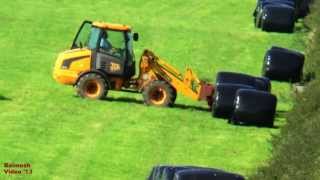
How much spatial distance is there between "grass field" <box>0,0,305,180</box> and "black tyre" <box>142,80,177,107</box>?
0.81ft

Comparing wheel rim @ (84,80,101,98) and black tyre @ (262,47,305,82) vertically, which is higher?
black tyre @ (262,47,305,82)

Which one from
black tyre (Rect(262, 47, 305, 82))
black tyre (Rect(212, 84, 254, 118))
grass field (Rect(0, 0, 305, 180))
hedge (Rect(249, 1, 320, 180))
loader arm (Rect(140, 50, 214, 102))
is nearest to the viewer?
hedge (Rect(249, 1, 320, 180))

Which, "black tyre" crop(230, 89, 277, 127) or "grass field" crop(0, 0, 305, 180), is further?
"black tyre" crop(230, 89, 277, 127)

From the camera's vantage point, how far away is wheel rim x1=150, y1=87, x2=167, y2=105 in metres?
30.6

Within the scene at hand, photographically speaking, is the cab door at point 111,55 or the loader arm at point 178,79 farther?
the cab door at point 111,55

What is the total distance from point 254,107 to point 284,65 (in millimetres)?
8451

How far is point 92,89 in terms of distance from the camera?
31141 mm

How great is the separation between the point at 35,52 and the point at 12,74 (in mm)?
5348

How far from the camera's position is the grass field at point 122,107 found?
980 inches

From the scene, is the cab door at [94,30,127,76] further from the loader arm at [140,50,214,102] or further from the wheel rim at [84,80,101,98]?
the loader arm at [140,50,214,102]

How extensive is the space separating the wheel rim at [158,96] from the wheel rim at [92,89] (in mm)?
1719

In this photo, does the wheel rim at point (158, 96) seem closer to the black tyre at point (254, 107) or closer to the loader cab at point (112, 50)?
the loader cab at point (112, 50)

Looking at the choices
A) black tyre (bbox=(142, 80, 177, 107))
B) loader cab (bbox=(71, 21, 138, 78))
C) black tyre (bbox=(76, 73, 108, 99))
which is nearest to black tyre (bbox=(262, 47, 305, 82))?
black tyre (bbox=(142, 80, 177, 107))

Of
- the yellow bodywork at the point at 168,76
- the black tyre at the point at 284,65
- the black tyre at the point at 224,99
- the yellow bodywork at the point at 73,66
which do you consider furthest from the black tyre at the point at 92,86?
the black tyre at the point at 284,65
